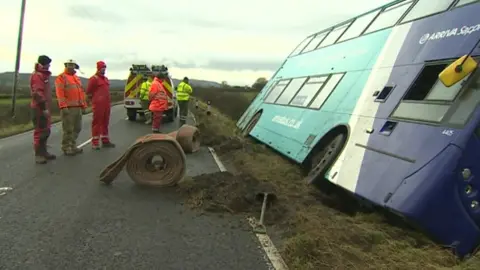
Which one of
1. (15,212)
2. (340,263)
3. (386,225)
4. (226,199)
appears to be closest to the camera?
(340,263)

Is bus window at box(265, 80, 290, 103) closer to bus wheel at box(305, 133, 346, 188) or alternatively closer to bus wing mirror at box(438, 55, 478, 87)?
bus wheel at box(305, 133, 346, 188)

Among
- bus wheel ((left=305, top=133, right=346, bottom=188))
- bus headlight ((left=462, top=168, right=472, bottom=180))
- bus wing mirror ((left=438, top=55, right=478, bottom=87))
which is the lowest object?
bus wheel ((left=305, top=133, right=346, bottom=188))

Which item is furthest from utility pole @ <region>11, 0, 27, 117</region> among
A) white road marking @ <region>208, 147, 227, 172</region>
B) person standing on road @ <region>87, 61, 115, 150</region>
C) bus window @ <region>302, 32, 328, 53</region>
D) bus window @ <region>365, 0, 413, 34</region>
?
bus window @ <region>365, 0, 413, 34</region>

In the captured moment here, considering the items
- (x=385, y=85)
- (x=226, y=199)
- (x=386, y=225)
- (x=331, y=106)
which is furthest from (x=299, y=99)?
(x=386, y=225)

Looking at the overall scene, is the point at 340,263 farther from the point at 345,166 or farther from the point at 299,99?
the point at 299,99

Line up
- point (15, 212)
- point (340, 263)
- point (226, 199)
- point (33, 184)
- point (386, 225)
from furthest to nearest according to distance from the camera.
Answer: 1. point (33, 184)
2. point (226, 199)
3. point (15, 212)
4. point (386, 225)
5. point (340, 263)

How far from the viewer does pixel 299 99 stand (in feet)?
33.2

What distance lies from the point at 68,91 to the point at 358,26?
625 cm

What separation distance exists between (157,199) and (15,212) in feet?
5.77

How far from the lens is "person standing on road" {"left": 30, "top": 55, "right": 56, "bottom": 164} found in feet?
30.8

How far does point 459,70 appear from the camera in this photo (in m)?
4.94

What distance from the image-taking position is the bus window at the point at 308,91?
941 centimetres

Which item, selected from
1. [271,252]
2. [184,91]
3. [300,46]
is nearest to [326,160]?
[271,252]

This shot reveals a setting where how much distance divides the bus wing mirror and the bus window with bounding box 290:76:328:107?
4.32 meters
